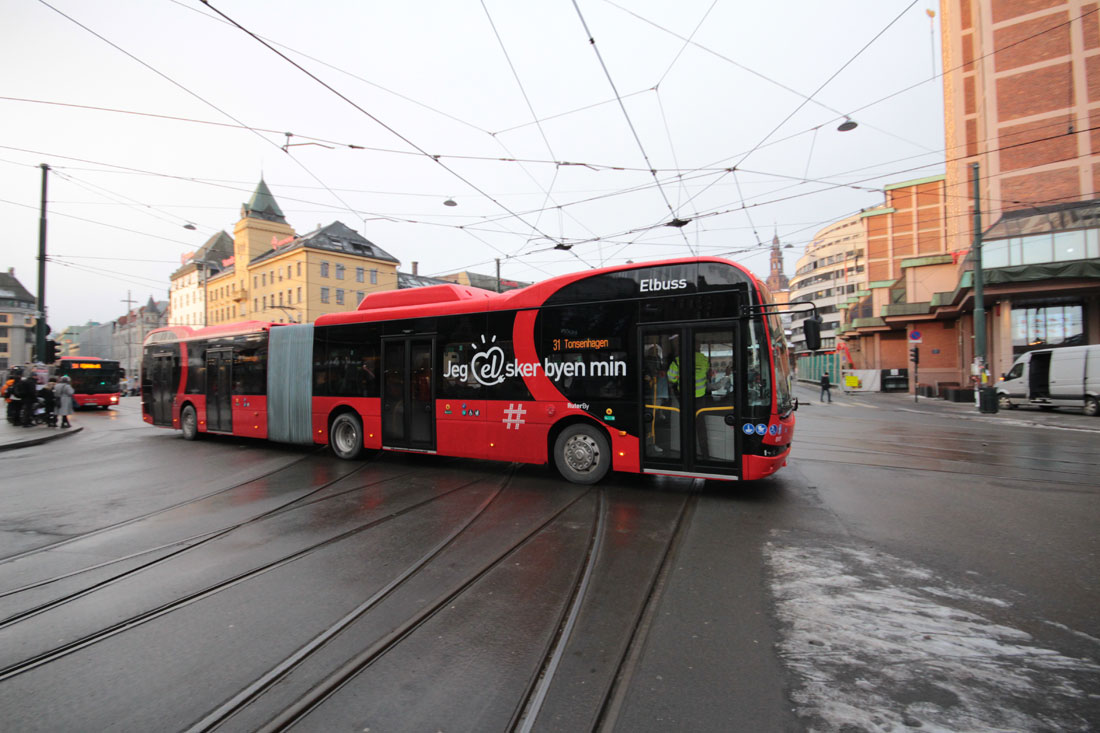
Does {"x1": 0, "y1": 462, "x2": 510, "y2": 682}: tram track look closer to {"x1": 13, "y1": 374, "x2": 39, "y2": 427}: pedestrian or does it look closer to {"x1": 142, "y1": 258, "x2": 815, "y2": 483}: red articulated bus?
{"x1": 142, "y1": 258, "x2": 815, "y2": 483}: red articulated bus

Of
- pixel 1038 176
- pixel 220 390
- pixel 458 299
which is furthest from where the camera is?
pixel 1038 176

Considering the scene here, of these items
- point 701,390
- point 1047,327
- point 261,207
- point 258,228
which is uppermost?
point 261,207

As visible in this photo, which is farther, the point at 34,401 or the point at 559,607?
the point at 34,401

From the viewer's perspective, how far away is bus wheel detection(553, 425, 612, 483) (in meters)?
7.27

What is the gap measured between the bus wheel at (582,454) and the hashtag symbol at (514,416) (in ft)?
2.17

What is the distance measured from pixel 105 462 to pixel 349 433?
198 inches

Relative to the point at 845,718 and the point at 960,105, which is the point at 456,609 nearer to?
the point at 845,718

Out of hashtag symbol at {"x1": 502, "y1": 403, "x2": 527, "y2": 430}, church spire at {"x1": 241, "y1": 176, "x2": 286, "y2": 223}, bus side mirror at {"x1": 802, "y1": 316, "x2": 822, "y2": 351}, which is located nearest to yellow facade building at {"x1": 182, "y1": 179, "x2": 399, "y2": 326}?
church spire at {"x1": 241, "y1": 176, "x2": 286, "y2": 223}

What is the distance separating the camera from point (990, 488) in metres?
6.83

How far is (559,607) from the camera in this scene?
3553mm

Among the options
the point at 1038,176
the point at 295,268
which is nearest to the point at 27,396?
the point at 295,268

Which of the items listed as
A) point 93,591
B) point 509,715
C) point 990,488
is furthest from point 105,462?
point 990,488

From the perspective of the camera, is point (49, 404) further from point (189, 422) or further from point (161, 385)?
point (189, 422)

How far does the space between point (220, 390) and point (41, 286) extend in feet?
35.6
